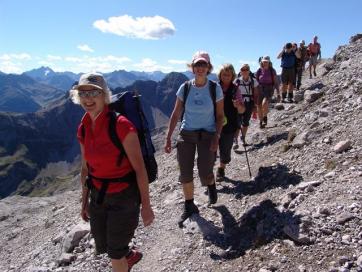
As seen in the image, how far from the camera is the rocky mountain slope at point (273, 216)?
749 cm

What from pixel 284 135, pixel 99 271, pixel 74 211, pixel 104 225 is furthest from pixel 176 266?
pixel 74 211

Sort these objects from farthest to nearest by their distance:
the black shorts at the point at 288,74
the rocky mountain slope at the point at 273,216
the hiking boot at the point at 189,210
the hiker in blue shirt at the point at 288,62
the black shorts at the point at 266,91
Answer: the black shorts at the point at 288,74 → the hiker in blue shirt at the point at 288,62 → the black shorts at the point at 266,91 → the hiking boot at the point at 189,210 → the rocky mountain slope at the point at 273,216

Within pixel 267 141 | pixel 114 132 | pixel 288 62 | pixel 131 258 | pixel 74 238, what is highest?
pixel 288 62

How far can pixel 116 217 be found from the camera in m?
6.39

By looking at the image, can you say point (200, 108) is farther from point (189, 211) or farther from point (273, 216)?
point (273, 216)

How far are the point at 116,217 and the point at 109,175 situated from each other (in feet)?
2.12

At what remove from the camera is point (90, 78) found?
6.05m

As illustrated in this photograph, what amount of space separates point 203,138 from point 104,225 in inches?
143

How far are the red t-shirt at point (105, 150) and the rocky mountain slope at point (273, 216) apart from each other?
3090 millimetres

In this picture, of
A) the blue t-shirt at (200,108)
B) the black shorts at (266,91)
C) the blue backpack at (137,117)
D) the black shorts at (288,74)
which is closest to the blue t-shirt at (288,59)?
the black shorts at (288,74)

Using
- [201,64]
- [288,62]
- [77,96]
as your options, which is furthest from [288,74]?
[77,96]

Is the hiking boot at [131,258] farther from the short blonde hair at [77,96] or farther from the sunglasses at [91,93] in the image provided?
the sunglasses at [91,93]

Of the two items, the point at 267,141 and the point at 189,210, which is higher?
the point at 267,141

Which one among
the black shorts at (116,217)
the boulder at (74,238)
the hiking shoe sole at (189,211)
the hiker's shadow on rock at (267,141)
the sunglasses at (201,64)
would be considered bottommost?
the boulder at (74,238)
